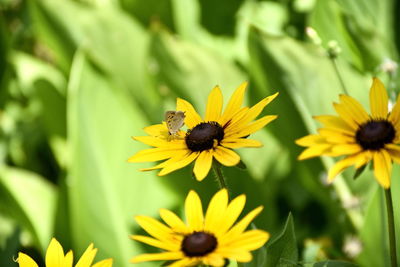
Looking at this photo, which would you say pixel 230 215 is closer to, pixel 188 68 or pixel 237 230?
pixel 237 230

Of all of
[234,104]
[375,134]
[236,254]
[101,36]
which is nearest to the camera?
[236,254]

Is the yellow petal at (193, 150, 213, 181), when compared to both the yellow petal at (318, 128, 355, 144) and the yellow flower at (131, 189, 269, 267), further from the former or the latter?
the yellow petal at (318, 128, 355, 144)

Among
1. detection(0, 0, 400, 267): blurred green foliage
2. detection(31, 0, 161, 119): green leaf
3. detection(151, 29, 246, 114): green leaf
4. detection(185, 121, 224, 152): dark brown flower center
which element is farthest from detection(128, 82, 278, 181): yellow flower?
detection(31, 0, 161, 119): green leaf

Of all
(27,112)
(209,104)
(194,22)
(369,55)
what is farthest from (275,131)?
(27,112)

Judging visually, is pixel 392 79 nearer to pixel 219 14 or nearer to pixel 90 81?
→ pixel 90 81

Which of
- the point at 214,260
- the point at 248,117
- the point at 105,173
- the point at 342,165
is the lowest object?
the point at 214,260

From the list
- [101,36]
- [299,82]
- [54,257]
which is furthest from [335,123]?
[101,36]

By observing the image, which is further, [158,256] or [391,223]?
[391,223]
